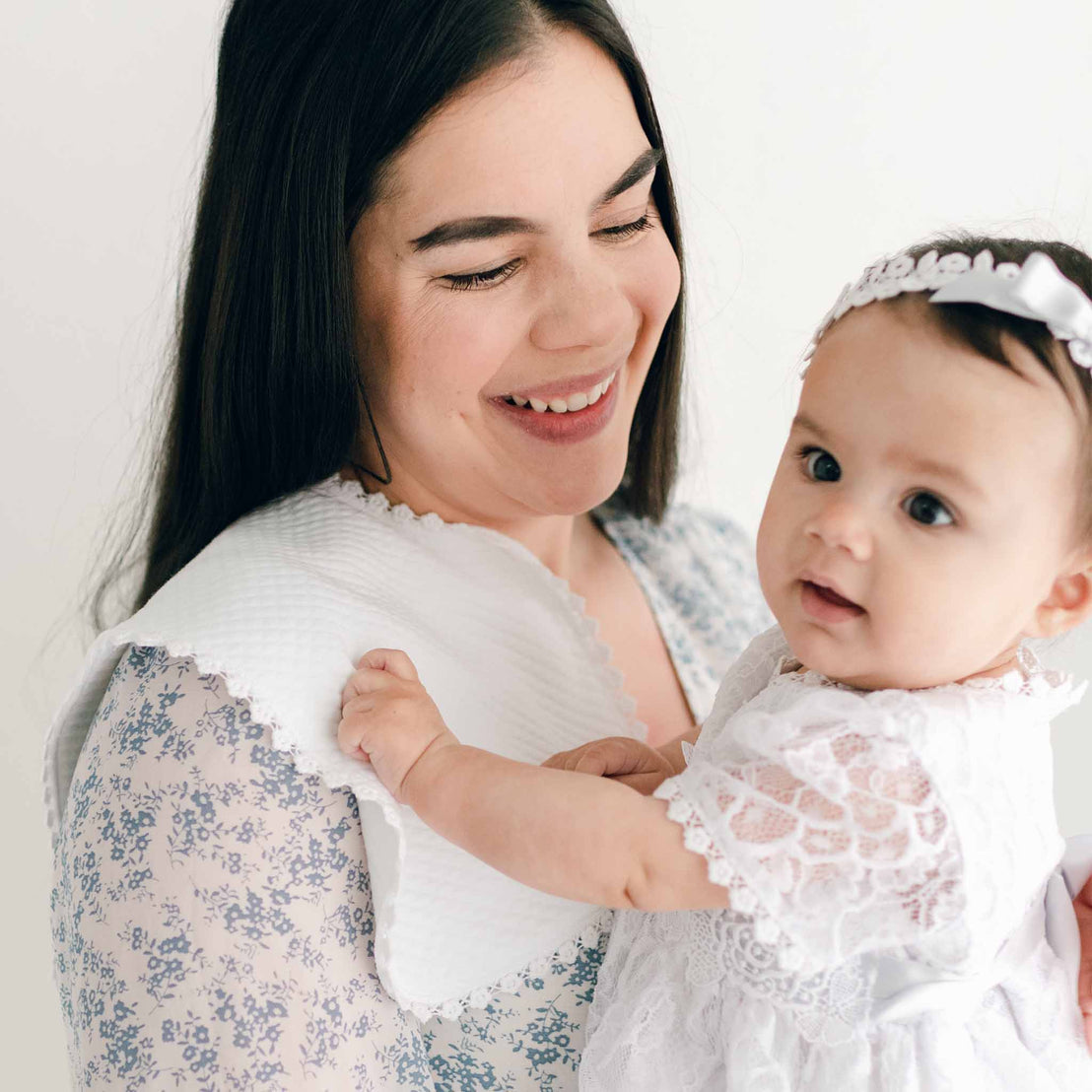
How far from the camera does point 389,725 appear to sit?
3.96ft

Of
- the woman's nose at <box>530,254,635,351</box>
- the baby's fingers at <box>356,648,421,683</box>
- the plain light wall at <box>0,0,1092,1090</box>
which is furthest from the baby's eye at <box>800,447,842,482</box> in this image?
the plain light wall at <box>0,0,1092,1090</box>

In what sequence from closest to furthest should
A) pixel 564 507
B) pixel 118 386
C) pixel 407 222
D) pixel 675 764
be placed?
pixel 407 222, pixel 675 764, pixel 564 507, pixel 118 386

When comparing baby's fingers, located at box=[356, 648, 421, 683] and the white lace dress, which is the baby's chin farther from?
baby's fingers, located at box=[356, 648, 421, 683]

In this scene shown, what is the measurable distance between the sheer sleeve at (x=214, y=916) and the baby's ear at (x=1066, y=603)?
0.66 metres

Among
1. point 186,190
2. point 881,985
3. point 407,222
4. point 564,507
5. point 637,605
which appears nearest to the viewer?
point 881,985

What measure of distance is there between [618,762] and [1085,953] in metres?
0.49

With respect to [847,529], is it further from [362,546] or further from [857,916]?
[362,546]

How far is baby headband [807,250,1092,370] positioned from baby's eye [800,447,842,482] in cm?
15

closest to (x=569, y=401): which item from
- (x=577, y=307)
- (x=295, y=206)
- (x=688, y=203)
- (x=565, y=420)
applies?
(x=565, y=420)

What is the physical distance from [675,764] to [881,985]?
1.15ft

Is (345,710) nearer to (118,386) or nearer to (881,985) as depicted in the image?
(881,985)

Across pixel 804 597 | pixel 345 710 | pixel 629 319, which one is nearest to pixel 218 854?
pixel 345 710

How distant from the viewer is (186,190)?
2062 millimetres

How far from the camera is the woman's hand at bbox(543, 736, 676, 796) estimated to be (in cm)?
133
